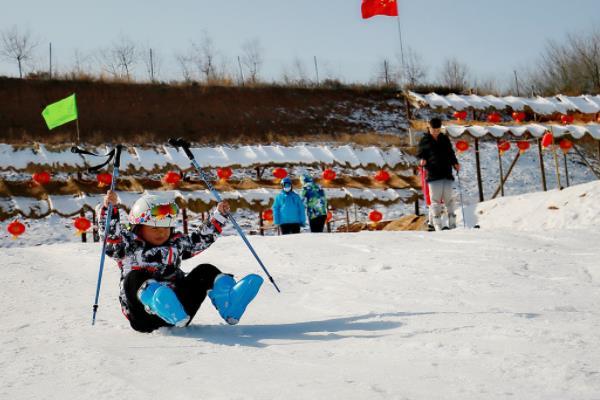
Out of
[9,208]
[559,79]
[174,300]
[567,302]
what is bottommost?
[567,302]

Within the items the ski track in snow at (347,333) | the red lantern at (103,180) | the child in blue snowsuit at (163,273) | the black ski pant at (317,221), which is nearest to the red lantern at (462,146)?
A: the black ski pant at (317,221)

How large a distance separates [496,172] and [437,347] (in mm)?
27657

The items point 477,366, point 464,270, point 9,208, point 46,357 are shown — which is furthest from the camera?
point 9,208

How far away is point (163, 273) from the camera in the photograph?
4.13 meters

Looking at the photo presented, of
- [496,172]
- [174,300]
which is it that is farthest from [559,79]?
[174,300]

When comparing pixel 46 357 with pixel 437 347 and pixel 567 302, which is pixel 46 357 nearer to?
pixel 437 347

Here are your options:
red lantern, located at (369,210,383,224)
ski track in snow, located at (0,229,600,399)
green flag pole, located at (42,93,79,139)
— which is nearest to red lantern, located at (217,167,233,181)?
green flag pole, located at (42,93,79,139)

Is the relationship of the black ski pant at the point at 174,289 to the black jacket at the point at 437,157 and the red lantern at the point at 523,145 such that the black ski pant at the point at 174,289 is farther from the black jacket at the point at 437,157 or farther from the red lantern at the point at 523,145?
the red lantern at the point at 523,145

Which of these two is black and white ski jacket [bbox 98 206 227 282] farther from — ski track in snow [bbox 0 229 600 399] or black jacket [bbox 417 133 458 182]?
black jacket [bbox 417 133 458 182]

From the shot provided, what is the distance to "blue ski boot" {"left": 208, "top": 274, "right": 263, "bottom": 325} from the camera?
149 inches

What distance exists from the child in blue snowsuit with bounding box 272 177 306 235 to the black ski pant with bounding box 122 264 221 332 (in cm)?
636

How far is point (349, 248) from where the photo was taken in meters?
7.00

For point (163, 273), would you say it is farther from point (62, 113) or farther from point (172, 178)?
point (62, 113)

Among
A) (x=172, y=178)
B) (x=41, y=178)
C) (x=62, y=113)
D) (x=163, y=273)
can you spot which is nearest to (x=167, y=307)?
(x=163, y=273)
